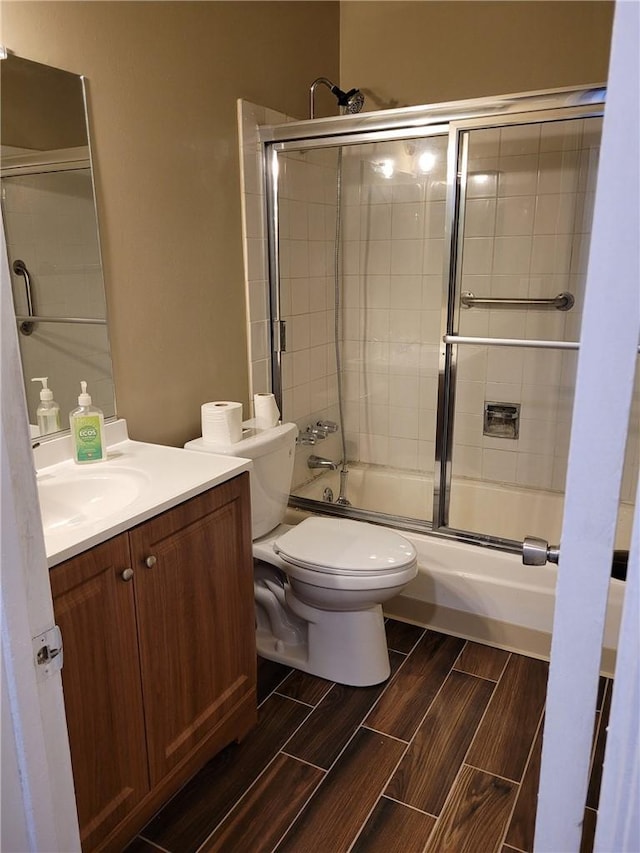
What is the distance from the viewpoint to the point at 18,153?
5.14ft

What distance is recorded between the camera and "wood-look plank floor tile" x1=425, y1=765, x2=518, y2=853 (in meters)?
1.57

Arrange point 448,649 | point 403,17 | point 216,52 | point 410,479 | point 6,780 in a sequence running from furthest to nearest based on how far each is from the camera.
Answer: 1. point 410,479
2. point 403,17
3. point 448,649
4. point 216,52
5. point 6,780

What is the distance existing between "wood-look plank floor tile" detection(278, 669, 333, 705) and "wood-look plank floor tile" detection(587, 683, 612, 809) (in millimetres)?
805

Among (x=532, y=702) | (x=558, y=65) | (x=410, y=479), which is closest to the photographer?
(x=532, y=702)

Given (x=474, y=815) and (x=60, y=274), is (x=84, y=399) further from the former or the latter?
(x=474, y=815)

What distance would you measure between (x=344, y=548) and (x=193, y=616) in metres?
0.62

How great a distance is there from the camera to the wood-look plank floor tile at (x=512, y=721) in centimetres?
182

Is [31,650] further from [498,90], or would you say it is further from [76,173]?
[498,90]

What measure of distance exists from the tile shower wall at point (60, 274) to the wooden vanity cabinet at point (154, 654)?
53cm

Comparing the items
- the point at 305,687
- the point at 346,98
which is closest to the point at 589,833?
the point at 305,687

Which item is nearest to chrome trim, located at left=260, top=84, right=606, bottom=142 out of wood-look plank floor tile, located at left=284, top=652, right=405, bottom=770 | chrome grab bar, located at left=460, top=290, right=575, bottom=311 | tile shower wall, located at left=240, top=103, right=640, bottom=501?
tile shower wall, located at left=240, top=103, right=640, bottom=501

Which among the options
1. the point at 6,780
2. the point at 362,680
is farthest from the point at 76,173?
the point at 362,680

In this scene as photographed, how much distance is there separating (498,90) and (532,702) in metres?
2.32

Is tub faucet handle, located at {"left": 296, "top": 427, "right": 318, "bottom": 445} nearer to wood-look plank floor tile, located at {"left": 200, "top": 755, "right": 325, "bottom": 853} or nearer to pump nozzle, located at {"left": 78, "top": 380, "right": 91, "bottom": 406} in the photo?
pump nozzle, located at {"left": 78, "top": 380, "right": 91, "bottom": 406}
